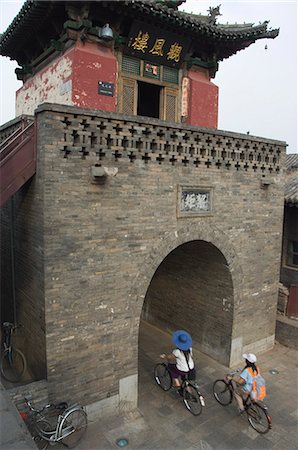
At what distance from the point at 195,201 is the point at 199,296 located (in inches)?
130

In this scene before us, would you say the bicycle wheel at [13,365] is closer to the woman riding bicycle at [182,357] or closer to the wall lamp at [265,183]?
the woman riding bicycle at [182,357]

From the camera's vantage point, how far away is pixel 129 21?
303 inches

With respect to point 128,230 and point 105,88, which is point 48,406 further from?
point 105,88

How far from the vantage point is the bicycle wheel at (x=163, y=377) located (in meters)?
8.08

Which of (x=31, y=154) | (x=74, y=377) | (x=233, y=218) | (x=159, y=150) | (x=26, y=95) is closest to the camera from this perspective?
(x=31, y=154)

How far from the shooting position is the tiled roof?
7.00 m

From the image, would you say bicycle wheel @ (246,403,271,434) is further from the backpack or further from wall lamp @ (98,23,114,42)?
wall lamp @ (98,23,114,42)

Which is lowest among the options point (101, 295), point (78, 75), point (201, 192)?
point (101, 295)

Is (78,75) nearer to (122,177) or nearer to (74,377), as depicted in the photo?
(122,177)

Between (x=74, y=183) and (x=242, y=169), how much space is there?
14.4 feet

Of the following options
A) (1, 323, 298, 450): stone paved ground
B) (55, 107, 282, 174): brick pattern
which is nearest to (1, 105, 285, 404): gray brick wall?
(55, 107, 282, 174): brick pattern

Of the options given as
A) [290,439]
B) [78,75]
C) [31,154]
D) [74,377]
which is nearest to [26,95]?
[78,75]

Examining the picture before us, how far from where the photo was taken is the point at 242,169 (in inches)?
334

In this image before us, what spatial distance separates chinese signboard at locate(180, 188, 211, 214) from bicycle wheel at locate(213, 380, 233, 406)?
375 cm
